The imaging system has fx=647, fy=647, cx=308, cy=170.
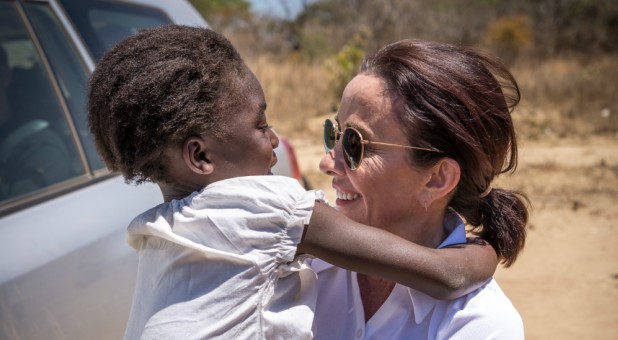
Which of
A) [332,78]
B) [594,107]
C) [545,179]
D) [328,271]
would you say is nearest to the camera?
[328,271]

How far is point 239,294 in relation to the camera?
1.29m

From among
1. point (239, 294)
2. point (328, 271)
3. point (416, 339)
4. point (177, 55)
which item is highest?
point (177, 55)

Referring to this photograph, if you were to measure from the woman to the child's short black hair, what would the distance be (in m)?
0.51

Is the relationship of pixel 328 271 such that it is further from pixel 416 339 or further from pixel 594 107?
pixel 594 107

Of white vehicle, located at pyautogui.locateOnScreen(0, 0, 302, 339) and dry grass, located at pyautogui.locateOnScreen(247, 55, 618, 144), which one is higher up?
white vehicle, located at pyautogui.locateOnScreen(0, 0, 302, 339)

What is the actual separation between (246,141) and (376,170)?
51 cm

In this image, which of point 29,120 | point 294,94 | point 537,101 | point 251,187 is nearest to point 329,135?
point 251,187

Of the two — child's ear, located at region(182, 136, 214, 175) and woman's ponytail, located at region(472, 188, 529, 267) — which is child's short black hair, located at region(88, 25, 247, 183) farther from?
woman's ponytail, located at region(472, 188, 529, 267)

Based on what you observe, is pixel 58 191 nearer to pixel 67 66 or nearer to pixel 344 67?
pixel 67 66

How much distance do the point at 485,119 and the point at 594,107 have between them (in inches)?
473

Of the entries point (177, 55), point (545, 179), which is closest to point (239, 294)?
point (177, 55)

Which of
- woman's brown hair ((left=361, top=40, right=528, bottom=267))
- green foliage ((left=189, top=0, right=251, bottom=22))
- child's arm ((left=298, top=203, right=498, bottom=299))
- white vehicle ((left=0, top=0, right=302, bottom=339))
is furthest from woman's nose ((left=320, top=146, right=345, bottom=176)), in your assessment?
green foliage ((left=189, top=0, right=251, bottom=22))

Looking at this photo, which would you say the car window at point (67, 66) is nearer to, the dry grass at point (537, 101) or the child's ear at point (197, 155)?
the child's ear at point (197, 155)

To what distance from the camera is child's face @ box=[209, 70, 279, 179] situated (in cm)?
140
